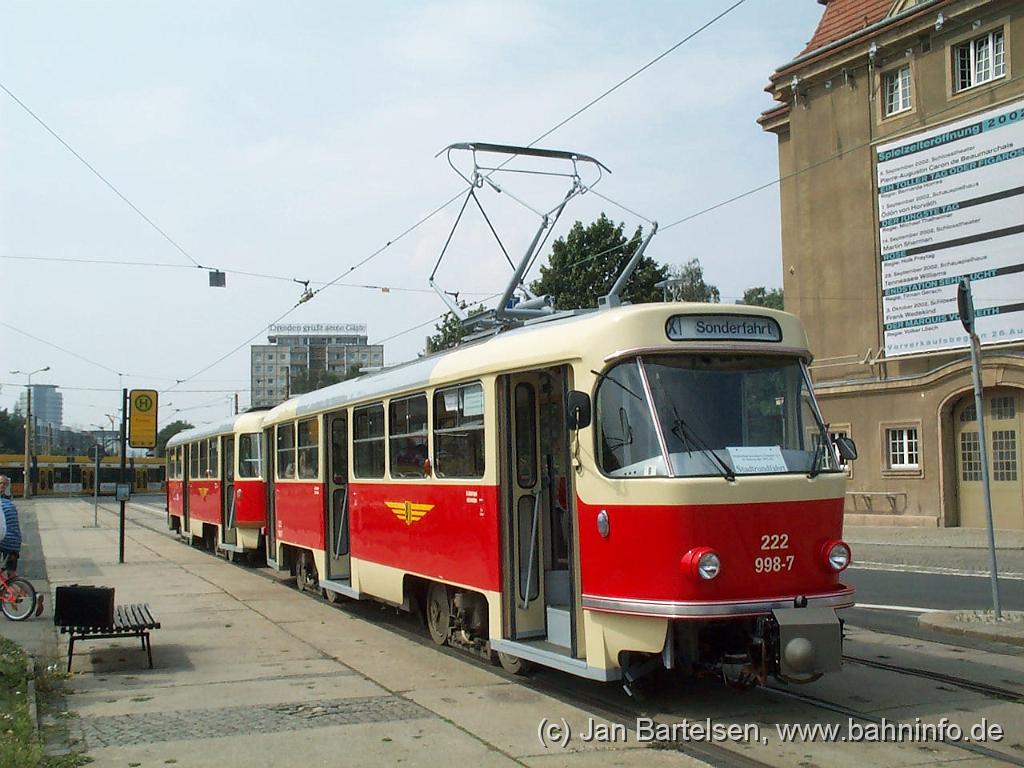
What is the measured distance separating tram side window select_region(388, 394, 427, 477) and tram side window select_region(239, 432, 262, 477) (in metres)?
8.30

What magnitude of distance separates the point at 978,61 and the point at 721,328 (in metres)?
21.7

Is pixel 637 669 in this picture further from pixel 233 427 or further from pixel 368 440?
pixel 233 427

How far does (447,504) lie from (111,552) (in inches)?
695

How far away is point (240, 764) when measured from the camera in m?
6.67

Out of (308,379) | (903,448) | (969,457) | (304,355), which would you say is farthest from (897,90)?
(304,355)

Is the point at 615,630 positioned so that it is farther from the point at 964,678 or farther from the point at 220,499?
the point at 220,499

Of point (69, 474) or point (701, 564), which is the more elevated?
point (69, 474)

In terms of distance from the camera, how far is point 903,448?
92.0 ft

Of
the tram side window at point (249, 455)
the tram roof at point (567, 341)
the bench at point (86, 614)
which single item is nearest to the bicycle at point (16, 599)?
the bench at point (86, 614)

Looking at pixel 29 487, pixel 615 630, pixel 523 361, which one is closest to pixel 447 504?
pixel 523 361

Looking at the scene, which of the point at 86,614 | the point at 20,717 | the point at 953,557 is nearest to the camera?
the point at 20,717

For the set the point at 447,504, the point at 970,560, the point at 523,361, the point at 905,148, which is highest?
the point at 905,148

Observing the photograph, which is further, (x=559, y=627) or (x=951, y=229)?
(x=951, y=229)

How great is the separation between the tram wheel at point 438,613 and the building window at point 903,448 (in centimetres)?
1949
